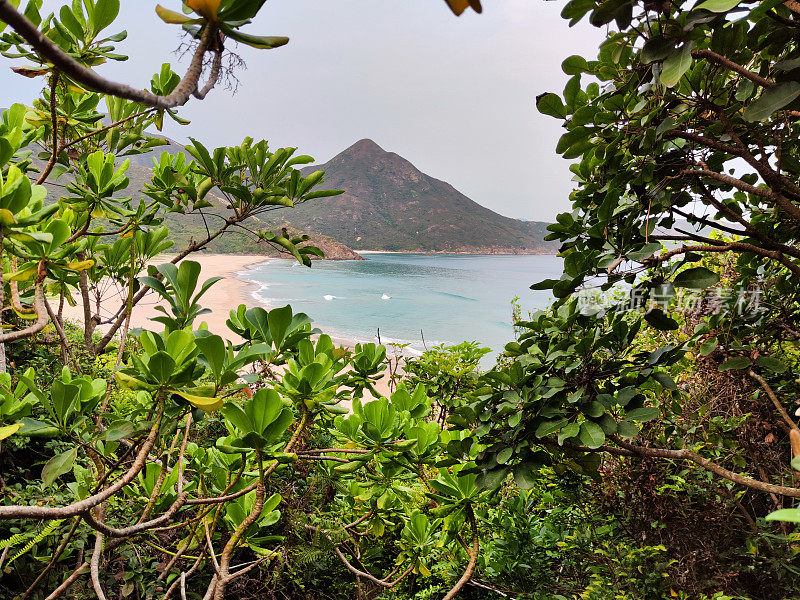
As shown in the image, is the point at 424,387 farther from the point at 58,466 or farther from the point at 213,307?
the point at 213,307

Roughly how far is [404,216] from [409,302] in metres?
60.0

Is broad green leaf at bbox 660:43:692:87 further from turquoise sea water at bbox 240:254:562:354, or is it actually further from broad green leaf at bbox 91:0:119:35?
turquoise sea water at bbox 240:254:562:354

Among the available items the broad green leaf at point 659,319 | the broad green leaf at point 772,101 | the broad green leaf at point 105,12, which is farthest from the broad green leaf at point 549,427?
the broad green leaf at point 105,12

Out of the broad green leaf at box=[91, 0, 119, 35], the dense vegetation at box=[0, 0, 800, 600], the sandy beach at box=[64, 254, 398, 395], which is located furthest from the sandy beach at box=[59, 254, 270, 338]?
the broad green leaf at box=[91, 0, 119, 35]

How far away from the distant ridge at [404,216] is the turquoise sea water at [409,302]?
28.1 meters

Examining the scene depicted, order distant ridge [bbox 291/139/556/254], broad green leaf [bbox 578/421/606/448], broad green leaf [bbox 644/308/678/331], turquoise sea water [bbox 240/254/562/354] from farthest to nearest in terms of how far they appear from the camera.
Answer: distant ridge [bbox 291/139/556/254] < turquoise sea water [bbox 240/254/562/354] < broad green leaf [bbox 644/308/678/331] < broad green leaf [bbox 578/421/606/448]

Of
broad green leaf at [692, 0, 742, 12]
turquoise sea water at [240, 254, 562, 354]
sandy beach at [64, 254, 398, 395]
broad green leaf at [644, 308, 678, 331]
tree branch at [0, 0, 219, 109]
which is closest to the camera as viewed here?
tree branch at [0, 0, 219, 109]

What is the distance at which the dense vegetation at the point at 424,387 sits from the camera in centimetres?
83

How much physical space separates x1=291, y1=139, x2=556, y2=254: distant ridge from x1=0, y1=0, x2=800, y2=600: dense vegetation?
6517 centimetres

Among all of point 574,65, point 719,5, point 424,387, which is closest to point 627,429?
point 424,387

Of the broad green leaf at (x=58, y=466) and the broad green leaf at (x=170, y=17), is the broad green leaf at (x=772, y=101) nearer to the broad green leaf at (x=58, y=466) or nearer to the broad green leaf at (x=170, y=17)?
the broad green leaf at (x=170, y=17)

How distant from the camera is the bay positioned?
19.5 meters

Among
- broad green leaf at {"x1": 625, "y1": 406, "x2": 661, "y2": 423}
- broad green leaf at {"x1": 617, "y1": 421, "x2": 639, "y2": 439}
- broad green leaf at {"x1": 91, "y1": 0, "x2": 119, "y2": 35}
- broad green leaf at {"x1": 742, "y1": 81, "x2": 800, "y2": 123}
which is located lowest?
broad green leaf at {"x1": 617, "y1": 421, "x2": 639, "y2": 439}

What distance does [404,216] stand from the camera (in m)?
86.1
